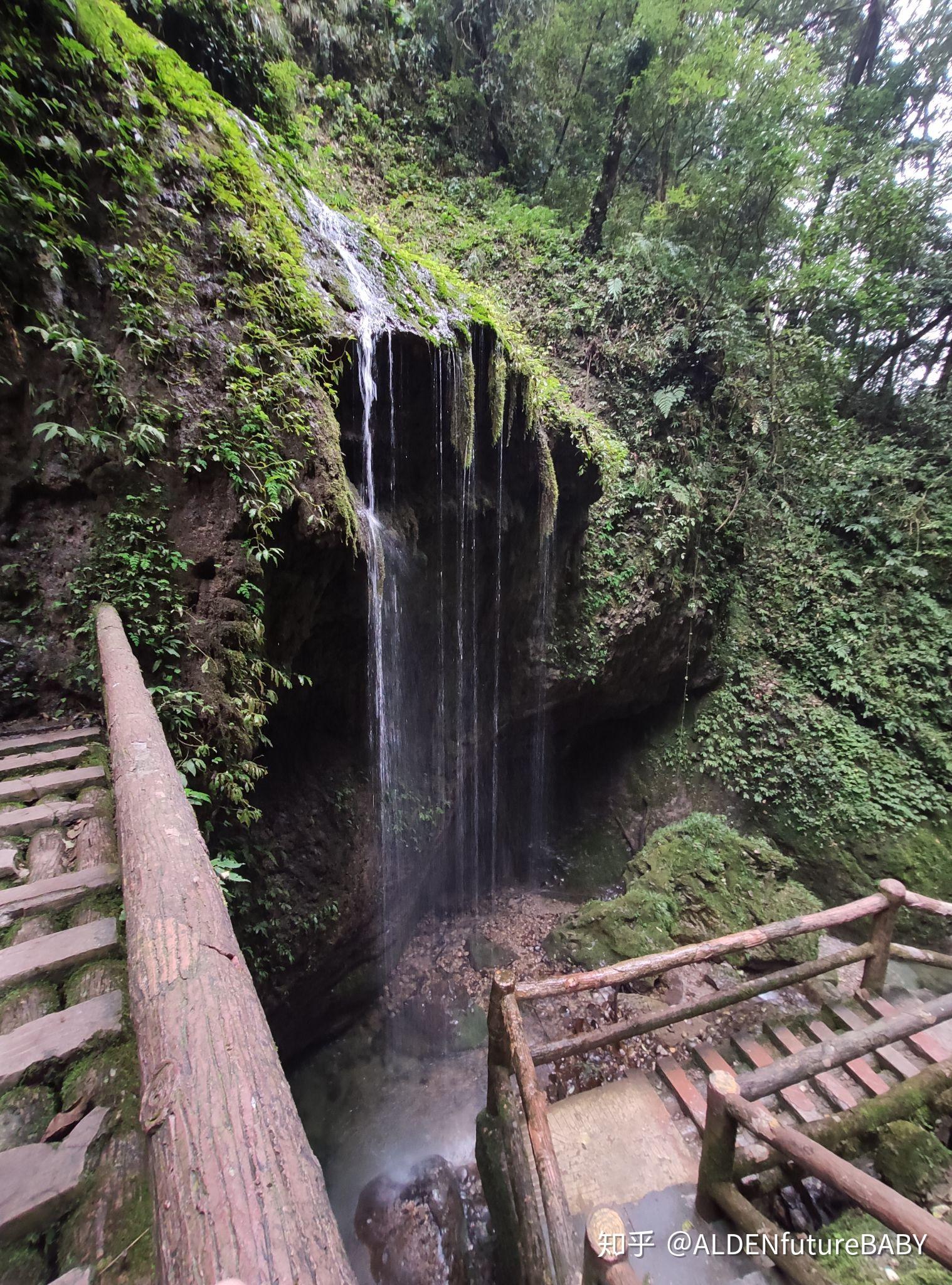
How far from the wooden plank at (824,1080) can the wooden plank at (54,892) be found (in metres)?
4.49

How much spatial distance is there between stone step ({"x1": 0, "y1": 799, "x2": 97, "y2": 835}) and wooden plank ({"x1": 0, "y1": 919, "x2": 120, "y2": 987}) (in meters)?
0.75

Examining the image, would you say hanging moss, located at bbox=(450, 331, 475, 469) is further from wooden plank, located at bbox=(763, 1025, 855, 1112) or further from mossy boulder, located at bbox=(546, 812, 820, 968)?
wooden plank, located at bbox=(763, 1025, 855, 1112)

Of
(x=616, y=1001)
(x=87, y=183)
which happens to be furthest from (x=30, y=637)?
(x=616, y=1001)

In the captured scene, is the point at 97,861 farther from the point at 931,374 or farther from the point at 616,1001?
the point at 931,374

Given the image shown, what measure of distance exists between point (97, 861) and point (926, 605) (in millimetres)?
11684

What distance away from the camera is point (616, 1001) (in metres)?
A: 5.33

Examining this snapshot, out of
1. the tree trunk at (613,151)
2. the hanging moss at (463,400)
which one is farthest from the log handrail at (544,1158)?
the tree trunk at (613,151)

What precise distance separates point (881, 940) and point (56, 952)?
19.4ft

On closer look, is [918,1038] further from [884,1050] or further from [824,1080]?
[824,1080]

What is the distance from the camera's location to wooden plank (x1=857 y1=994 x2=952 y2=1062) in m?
4.03

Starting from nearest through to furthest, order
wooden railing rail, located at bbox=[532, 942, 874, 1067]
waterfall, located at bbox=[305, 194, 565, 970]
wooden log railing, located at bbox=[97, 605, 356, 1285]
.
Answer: wooden log railing, located at bbox=[97, 605, 356, 1285], wooden railing rail, located at bbox=[532, 942, 874, 1067], waterfall, located at bbox=[305, 194, 565, 970]

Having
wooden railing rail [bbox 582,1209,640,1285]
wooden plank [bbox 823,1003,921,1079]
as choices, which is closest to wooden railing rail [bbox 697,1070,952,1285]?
wooden railing rail [bbox 582,1209,640,1285]

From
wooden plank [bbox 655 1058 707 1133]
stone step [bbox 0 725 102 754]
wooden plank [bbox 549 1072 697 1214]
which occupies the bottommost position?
wooden plank [bbox 549 1072 697 1214]

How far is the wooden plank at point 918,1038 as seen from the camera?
13.2 feet
